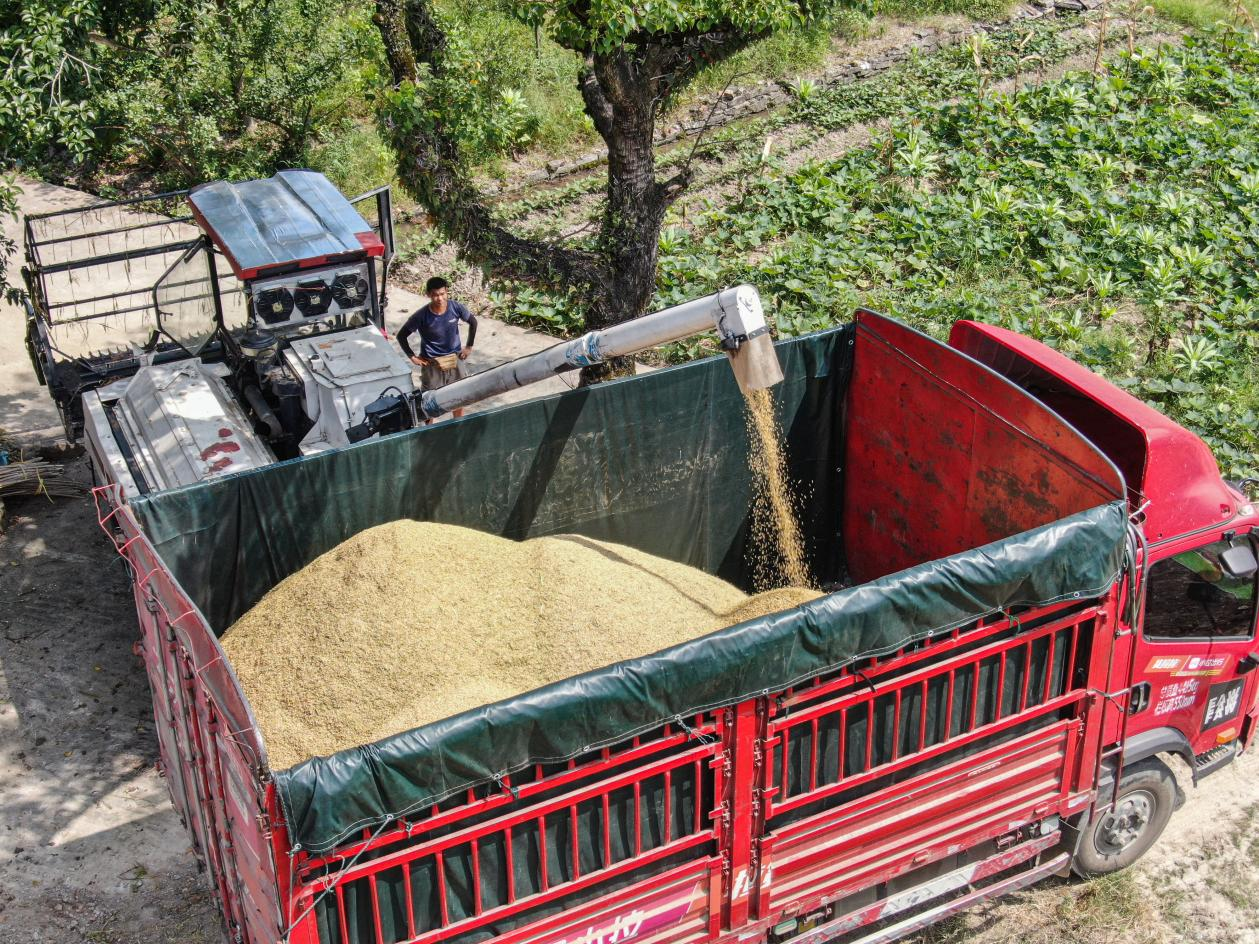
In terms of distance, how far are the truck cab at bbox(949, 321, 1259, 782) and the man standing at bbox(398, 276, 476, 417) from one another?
4.80 m

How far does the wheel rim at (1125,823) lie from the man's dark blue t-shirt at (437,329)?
5.47 metres

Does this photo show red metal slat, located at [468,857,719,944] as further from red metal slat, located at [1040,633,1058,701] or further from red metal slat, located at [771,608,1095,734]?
red metal slat, located at [1040,633,1058,701]

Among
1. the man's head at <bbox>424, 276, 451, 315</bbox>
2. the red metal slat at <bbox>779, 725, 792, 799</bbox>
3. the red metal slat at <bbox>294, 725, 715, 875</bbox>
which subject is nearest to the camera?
the red metal slat at <bbox>294, 725, 715, 875</bbox>

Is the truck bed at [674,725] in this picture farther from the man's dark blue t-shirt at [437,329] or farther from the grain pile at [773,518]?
the man's dark blue t-shirt at [437,329]

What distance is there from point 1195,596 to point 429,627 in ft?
11.8

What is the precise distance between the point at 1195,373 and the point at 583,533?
6.48 meters

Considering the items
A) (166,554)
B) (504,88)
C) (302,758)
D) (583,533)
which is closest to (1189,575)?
(583,533)

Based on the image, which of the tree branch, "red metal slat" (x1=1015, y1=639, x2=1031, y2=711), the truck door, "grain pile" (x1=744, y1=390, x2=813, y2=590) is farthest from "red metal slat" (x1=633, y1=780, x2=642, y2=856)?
the tree branch

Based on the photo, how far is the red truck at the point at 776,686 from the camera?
14.0ft

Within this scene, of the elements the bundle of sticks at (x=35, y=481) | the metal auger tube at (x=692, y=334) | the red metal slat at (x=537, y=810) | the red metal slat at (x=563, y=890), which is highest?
the metal auger tube at (x=692, y=334)

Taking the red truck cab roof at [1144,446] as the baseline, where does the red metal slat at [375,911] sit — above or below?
below

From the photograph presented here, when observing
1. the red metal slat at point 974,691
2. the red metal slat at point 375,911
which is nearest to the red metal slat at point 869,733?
the red metal slat at point 974,691

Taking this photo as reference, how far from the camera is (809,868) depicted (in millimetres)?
5070

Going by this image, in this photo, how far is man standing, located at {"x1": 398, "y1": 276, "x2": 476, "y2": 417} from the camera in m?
9.31
